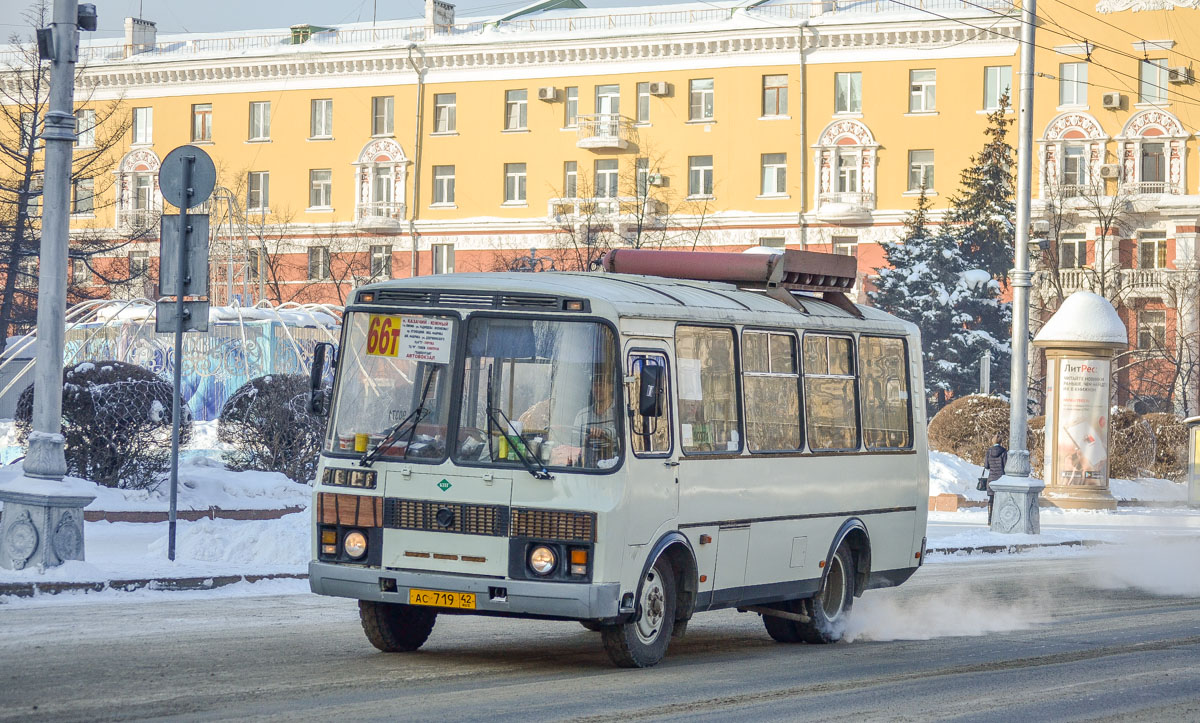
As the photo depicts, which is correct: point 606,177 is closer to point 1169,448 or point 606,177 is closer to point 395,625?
point 1169,448

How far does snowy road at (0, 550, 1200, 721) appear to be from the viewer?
9.27 meters

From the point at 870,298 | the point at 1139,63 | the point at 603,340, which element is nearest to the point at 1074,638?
the point at 603,340

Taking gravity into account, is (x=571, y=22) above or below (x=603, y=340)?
above

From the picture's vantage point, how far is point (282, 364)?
1442 inches

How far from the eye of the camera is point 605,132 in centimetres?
6688

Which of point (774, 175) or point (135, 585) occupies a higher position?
point (774, 175)

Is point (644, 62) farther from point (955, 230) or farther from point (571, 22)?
point (955, 230)

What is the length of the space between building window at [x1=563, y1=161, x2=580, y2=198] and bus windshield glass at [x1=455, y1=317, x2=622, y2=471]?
57628mm

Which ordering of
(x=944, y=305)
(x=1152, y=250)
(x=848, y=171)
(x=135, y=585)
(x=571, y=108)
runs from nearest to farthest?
(x=135, y=585), (x=944, y=305), (x=1152, y=250), (x=848, y=171), (x=571, y=108)

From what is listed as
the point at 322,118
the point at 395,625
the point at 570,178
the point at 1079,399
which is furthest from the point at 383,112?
the point at 395,625

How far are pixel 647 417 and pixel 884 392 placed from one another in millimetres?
4057

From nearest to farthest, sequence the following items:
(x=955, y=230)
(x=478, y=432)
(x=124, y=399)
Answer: (x=478, y=432) < (x=124, y=399) < (x=955, y=230)

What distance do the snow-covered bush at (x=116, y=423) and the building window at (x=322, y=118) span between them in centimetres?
5012

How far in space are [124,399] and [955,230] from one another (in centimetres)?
4429
